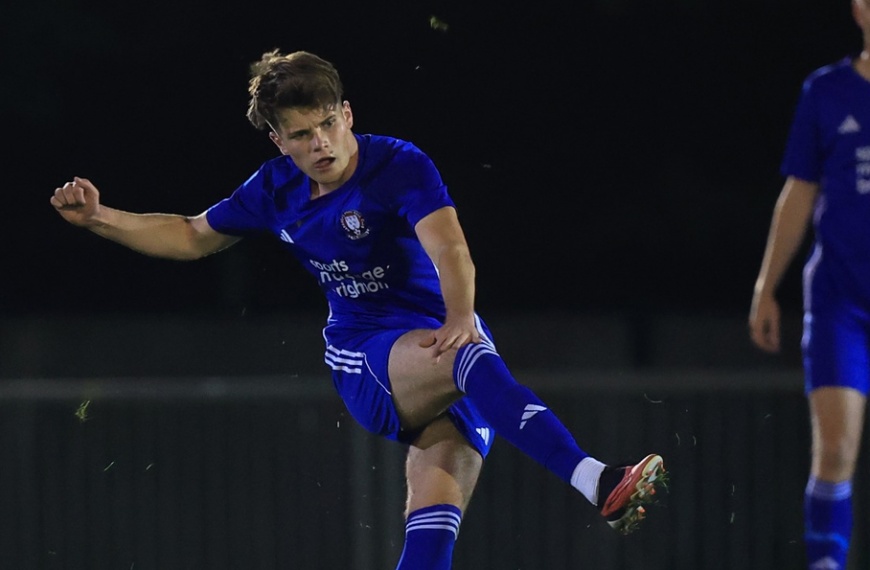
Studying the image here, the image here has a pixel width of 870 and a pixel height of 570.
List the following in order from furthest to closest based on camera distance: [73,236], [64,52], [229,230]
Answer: [73,236]
[64,52]
[229,230]

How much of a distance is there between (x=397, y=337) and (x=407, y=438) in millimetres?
400

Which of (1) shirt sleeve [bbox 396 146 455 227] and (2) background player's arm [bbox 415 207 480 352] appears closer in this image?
(2) background player's arm [bbox 415 207 480 352]

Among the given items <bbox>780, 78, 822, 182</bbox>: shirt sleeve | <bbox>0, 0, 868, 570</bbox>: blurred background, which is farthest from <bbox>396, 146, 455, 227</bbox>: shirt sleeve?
<bbox>0, 0, 868, 570</bbox>: blurred background

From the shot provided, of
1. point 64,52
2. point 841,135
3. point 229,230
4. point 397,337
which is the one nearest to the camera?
point 841,135

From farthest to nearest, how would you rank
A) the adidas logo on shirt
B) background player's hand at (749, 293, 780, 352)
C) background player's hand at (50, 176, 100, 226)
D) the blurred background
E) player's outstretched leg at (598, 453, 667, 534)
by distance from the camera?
the blurred background, background player's hand at (50, 176, 100, 226), background player's hand at (749, 293, 780, 352), the adidas logo on shirt, player's outstretched leg at (598, 453, 667, 534)

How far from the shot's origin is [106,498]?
650 centimetres

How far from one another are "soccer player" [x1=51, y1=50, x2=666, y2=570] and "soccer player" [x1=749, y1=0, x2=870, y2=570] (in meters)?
0.70

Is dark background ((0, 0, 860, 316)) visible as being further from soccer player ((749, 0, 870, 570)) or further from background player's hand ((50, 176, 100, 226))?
soccer player ((749, 0, 870, 570))

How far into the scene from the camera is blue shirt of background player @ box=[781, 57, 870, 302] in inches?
160

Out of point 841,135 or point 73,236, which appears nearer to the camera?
point 841,135

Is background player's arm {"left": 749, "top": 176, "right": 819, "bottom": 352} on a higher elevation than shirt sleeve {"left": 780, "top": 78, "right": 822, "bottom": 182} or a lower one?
lower

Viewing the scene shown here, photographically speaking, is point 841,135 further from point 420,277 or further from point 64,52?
point 64,52

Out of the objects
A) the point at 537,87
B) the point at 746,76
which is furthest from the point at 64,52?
the point at 746,76

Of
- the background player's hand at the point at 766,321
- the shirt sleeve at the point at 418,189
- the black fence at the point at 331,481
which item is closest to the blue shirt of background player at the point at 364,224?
the shirt sleeve at the point at 418,189
